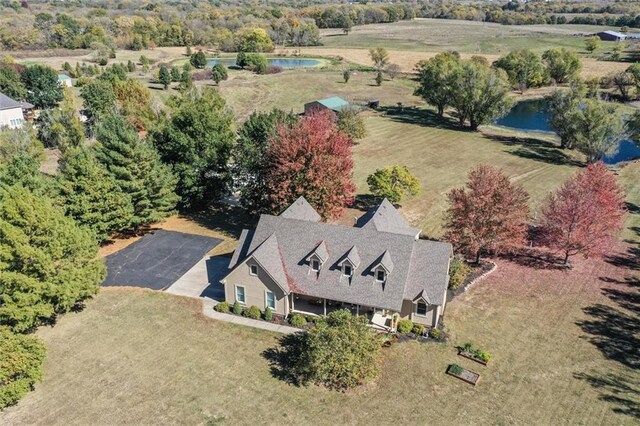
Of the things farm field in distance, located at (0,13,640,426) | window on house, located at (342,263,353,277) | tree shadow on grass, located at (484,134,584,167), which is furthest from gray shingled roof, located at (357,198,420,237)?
tree shadow on grass, located at (484,134,584,167)

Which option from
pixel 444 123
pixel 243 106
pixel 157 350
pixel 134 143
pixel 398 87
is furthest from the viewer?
pixel 398 87

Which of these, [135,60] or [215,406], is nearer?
[215,406]

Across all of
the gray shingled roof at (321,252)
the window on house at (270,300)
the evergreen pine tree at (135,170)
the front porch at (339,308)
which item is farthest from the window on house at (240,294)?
the evergreen pine tree at (135,170)

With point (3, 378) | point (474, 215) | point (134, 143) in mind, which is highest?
point (134, 143)

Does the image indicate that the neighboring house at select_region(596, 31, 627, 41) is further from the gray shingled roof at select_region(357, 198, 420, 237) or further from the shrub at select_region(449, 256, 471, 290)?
the shrub at select_region(449, 256, 471, 290)

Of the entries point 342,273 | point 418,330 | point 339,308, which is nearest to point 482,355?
point 418,330

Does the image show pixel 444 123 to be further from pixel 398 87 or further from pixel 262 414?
pixel 262 414

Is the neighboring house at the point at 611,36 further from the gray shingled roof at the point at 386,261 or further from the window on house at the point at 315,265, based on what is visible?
the window on house at the point at 315,265

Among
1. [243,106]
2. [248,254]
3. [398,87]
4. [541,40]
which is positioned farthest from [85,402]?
[541,40]
